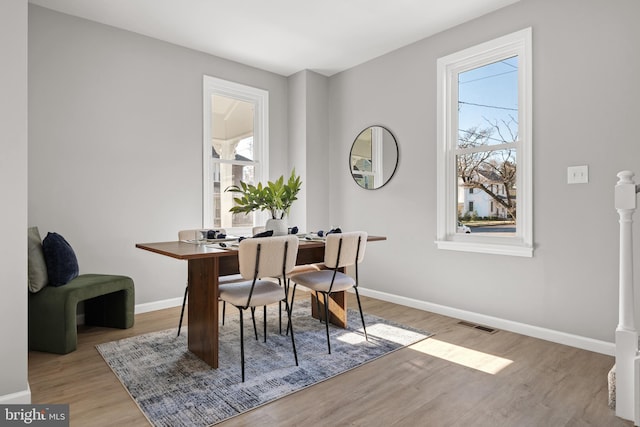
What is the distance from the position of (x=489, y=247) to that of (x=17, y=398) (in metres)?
3.36

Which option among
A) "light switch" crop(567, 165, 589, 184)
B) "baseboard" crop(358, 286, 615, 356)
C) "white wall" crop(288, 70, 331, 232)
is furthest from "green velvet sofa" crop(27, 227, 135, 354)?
"light switch" crop(567, 165, 589, 184)

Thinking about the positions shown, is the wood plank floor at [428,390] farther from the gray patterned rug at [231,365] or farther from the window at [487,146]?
the window at [487,146]

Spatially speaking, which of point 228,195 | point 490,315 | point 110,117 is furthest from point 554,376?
point 110,117

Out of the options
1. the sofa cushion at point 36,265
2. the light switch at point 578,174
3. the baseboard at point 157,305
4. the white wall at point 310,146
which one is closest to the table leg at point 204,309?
the sofa cushion at point 36,265

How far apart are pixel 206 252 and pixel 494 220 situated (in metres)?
2.48

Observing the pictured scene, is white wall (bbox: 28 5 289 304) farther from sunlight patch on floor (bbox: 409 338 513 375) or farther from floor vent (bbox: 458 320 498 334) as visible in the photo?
floor vent (bbox: 458 320 498 334)

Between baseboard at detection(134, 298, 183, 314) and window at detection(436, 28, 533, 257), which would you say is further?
baseboard at detection(134, 298, 183, 314)

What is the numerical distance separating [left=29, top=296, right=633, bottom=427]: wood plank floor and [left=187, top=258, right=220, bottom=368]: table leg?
506 millimetres

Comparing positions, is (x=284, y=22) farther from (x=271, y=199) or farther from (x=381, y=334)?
(x=381, y=334)

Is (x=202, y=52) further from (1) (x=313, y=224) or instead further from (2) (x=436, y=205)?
(2) (x=436, y=205)

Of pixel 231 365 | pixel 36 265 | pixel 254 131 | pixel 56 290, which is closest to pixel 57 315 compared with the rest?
pixel 56 290

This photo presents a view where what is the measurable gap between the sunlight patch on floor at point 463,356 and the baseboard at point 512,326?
0.62 metres

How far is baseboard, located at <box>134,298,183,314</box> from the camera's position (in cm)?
361

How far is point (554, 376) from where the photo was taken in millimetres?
2283
